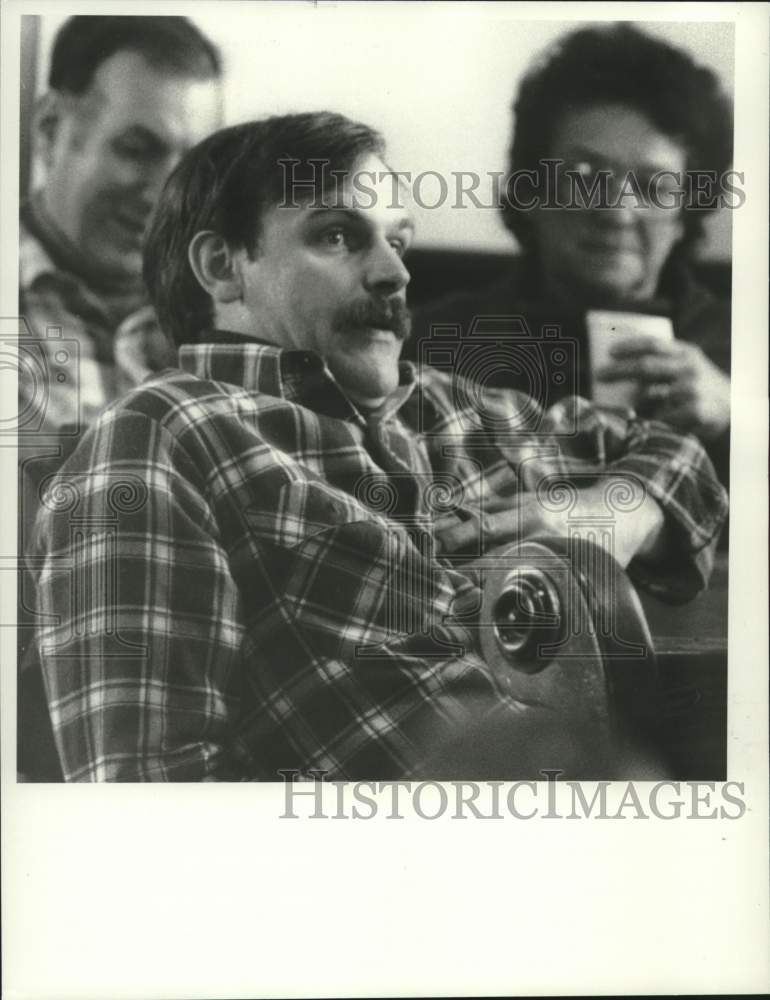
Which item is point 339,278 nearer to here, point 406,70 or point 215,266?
point 215,266

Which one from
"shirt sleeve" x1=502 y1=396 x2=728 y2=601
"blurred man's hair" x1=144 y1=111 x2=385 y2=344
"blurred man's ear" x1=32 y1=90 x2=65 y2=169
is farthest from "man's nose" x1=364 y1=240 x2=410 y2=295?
"blurred man's ear" x1=32 y1=90 x2=65 y2=169

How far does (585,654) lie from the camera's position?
140cm

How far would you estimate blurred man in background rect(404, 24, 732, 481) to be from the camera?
1412mm

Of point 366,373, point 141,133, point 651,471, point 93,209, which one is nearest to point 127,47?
point 141,133

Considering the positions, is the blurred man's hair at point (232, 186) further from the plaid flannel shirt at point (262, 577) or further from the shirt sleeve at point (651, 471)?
the shirt sleeve at point (651, 471)

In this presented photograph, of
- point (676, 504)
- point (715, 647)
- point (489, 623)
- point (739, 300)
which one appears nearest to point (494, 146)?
point (739, 300)

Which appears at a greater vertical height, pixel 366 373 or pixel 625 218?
pixel 625 218

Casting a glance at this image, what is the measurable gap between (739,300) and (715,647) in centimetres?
51

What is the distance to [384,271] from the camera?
1.40m

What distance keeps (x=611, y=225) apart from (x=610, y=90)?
19 centimetres

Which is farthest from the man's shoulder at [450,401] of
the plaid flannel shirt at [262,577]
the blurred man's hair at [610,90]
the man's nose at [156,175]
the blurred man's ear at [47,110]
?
the blurred man's ear at [47,110]

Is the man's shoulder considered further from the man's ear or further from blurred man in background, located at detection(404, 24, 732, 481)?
the man's ear

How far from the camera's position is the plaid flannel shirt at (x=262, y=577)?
136 centimetres

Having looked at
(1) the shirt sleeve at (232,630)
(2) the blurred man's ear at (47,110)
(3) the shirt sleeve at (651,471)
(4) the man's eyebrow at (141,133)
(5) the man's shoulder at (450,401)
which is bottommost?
(1) the shirt sleeve at (232,630)
